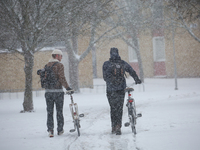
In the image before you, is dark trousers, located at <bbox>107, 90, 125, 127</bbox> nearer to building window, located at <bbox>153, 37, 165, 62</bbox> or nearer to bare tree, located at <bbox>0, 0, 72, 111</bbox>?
bare tree, located at <bbox>0, 0, 72, 111</bbox>

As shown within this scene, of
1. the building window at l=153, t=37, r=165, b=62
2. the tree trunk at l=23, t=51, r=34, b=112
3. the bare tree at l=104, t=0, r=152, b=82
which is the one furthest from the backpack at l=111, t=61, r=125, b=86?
the building window at l=153, t=37, r=165, b=62

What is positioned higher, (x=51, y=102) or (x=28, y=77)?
(x=28, y=77)

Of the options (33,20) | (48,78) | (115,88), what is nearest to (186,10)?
(33,20)

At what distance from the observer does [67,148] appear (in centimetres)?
498

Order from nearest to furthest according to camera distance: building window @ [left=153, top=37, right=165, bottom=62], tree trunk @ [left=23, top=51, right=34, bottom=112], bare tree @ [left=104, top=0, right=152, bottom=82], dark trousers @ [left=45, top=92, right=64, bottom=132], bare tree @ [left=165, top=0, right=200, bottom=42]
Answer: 1. dark trousers @ [left=45, top=92, right=64, bottom=132]
2. bare tree @ [left=165, top=0, right=200, bottom=42]
3. tree trunk @ [left=23, top=51, right=34, bottom=112]
4. bare tree @ [left=104, top=0, right=152, bottom=82]
5. building window @ [left=153, top=37, right=165, bottom=62]

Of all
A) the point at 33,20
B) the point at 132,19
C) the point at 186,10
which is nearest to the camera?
the point at 33,20

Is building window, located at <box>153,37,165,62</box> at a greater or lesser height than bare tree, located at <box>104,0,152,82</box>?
lesser

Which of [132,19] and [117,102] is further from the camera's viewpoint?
[132,19]

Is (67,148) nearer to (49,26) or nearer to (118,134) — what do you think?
(118,134)

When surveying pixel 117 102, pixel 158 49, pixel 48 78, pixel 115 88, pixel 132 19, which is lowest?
pixel 117 102

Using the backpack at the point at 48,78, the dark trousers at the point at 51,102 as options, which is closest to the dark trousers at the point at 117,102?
the dark trousers at the point at 51,102

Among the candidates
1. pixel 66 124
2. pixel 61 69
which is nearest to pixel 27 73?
pixel 66 124

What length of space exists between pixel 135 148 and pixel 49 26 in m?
6.49

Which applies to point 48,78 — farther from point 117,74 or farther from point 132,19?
point 132,19
